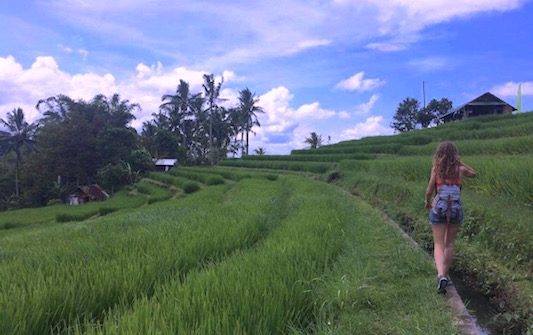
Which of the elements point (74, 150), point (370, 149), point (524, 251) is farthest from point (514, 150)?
point (74, 150)

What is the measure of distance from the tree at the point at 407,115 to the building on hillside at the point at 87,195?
3162 centimetres

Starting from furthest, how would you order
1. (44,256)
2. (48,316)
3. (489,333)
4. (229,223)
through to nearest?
(229,223) < (44,256) < (489,333) < (48,316)

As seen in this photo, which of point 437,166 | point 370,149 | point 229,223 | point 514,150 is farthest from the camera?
point 370,149

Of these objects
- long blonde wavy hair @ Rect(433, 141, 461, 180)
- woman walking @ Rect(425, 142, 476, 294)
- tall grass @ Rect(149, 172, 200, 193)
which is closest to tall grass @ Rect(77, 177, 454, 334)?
woman walking @ Rect(425, 142, 476, 294)

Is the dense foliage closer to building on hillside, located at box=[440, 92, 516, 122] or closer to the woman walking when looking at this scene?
building on hillside, located at box=[440, 92, 516, 122]

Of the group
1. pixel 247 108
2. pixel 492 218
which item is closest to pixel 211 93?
pixel 247 108

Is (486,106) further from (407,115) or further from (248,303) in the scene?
(248,303)

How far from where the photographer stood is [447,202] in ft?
14.2

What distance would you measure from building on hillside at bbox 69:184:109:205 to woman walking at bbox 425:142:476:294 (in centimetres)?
3433

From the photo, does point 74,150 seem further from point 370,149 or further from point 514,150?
point 514,150

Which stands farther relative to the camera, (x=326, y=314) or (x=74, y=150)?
(x=74, y=150)

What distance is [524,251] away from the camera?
15.0ft

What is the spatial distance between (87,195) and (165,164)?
10162mm

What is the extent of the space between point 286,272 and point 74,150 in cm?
3926
